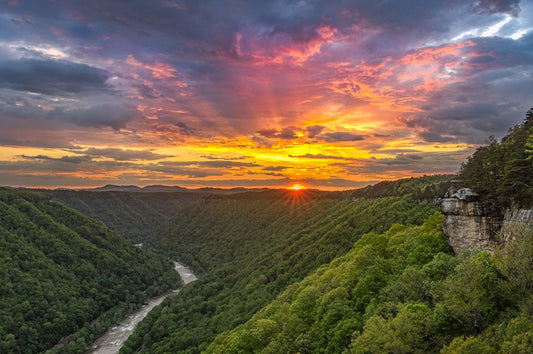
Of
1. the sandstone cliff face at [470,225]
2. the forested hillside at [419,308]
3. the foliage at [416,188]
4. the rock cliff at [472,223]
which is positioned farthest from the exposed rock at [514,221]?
the foliage at [416,188]

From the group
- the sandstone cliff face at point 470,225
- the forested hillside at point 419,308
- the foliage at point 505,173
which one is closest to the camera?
the forested hillside at point 419,308

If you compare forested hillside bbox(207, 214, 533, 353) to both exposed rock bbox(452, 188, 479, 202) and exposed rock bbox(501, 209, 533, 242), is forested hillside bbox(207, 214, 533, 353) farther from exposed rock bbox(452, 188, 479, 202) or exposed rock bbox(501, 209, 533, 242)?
exposed rock bbox(452, 188, 479, 202)

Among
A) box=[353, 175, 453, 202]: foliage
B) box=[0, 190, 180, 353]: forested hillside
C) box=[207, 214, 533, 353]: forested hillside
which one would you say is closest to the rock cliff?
box=[207, 214, 533, 353]: forested hillside

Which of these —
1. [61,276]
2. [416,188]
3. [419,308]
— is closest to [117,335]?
[61,276]

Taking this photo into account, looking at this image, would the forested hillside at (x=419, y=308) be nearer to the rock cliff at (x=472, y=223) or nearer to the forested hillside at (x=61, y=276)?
the rock cliff at (x=472, y=223)

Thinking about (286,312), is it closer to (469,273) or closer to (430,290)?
(430,290)

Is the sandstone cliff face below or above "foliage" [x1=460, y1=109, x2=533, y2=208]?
below
